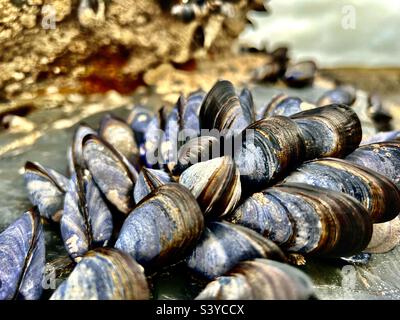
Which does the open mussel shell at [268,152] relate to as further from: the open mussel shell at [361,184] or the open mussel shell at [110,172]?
the open mussel shell at [110,172]

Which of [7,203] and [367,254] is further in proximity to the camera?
[7,203]

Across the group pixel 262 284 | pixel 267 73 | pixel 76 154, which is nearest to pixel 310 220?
pixel 262 284

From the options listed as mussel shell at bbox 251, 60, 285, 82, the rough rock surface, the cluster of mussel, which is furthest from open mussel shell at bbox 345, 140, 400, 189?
mussel shell at bbox 251, 60, 285, 82

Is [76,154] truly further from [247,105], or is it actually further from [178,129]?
[247,105]

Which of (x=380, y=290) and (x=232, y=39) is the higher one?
(x=232, y=39)

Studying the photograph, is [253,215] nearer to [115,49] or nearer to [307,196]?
[307,196]

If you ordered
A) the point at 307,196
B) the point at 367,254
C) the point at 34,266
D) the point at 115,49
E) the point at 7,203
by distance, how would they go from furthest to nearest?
the point at 115,49
the point at 7,203
the point at 367,254
the point at 307,196
the point at 34,266

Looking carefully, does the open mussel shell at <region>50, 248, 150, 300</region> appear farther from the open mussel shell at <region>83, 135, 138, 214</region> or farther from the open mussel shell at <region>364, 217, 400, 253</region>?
the open mussel shell at <region>364, 217, 400, 253</region>
